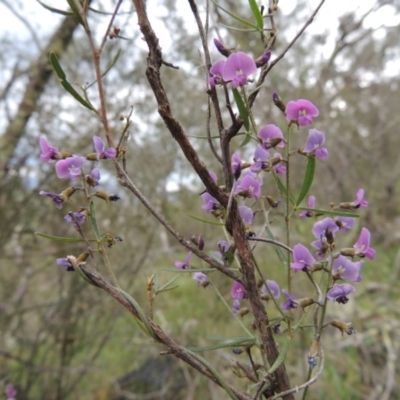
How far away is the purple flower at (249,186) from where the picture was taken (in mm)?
514

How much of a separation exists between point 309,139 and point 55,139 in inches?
98.7

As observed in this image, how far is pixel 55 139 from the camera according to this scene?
279 cm

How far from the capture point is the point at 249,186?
526 mm

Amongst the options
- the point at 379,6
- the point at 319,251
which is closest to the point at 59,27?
the point at 379,6

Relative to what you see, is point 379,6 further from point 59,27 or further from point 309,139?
point 309,139

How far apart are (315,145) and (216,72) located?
0.45ft

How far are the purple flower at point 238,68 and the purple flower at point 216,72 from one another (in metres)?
0.01

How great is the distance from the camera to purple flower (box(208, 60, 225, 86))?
0.46 meters

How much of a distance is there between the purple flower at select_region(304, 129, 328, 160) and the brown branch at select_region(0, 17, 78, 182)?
203cm

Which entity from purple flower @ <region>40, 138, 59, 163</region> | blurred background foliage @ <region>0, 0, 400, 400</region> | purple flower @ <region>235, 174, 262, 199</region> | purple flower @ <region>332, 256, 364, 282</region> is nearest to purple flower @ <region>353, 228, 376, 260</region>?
purple flower @ <region>332, 256, 364, 282</region>

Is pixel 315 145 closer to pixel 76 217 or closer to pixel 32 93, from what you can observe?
pixel 76 217

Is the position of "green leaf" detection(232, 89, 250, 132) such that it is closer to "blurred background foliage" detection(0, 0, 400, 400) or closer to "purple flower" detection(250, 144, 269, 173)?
"purple flower" detection(250, 144, 269, 173)

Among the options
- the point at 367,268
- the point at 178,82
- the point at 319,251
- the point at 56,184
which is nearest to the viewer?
the point at 319,251

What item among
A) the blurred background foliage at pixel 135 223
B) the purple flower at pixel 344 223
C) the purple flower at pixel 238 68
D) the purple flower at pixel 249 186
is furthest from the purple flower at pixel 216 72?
the blurred background foliage at pixel 135 223
